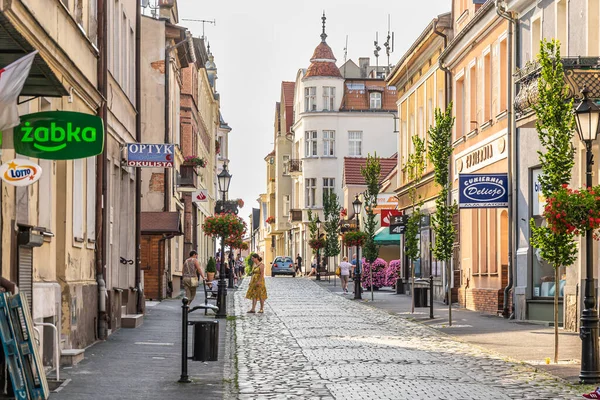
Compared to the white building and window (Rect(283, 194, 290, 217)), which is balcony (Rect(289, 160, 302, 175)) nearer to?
the white building

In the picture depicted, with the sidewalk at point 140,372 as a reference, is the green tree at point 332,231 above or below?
above

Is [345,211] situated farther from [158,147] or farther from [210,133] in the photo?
[158,147]

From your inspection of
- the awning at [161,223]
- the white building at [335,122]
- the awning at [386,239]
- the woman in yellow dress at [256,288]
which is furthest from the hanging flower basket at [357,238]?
the white building at [335,122]

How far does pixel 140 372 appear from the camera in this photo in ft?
52.1

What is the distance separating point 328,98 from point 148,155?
65995 millimetres

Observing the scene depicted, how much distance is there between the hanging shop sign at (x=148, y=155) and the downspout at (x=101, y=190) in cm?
296

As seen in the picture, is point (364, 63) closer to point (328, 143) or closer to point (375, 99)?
point (375, 99)

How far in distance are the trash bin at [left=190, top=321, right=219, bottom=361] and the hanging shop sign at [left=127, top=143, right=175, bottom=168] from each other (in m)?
10.2

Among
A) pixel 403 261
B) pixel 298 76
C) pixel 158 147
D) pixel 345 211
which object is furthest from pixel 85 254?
pixel 298 76

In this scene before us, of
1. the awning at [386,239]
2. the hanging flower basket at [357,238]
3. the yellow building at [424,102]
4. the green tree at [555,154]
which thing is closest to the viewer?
the green tree at [555,154]

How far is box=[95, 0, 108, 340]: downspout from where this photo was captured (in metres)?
21.0

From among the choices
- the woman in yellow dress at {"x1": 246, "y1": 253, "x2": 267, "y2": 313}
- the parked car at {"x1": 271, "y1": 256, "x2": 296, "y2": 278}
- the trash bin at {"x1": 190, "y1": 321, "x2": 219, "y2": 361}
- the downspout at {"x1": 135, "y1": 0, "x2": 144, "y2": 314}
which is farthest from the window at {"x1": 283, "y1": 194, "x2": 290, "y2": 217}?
the trash bin at {"x1": 190, "y1": 321, "x2": 219, "y2": 361}

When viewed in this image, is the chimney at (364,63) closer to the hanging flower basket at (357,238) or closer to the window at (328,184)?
the window at (328,184)

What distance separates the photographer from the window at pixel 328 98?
296 feet
